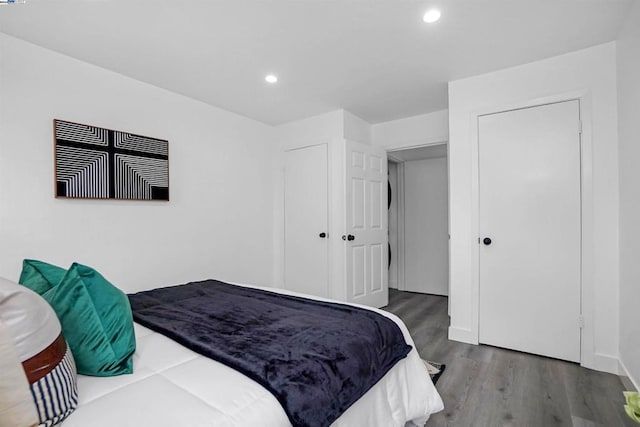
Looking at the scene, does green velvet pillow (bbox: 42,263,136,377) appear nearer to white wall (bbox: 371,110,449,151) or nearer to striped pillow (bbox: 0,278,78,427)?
striped pillow (bbox: 0,278,78,427)

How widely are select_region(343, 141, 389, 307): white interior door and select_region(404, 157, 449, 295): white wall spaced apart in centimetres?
106

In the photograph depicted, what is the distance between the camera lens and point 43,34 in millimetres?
2189

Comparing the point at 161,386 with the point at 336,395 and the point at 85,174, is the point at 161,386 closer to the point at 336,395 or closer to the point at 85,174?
the point at 336,395

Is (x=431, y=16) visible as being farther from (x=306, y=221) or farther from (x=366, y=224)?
(x=306, y=221)

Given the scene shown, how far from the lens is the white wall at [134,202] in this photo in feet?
7.29

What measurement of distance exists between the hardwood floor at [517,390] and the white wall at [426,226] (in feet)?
6.76

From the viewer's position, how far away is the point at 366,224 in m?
3.94

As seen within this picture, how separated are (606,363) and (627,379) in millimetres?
248

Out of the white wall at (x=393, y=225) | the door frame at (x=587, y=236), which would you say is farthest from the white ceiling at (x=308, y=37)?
the white wall at (x=393, y=225)

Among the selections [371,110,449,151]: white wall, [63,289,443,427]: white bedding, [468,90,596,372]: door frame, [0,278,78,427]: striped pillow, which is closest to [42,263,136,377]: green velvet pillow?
[63,289,443,427]: white bedding

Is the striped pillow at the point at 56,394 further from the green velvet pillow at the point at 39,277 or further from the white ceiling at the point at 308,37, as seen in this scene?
the white ceiling at the point at 308,37

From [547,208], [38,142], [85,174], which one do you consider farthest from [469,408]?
[38,142]

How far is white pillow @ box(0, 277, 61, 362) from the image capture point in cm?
75

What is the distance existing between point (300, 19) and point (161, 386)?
2136 mm
